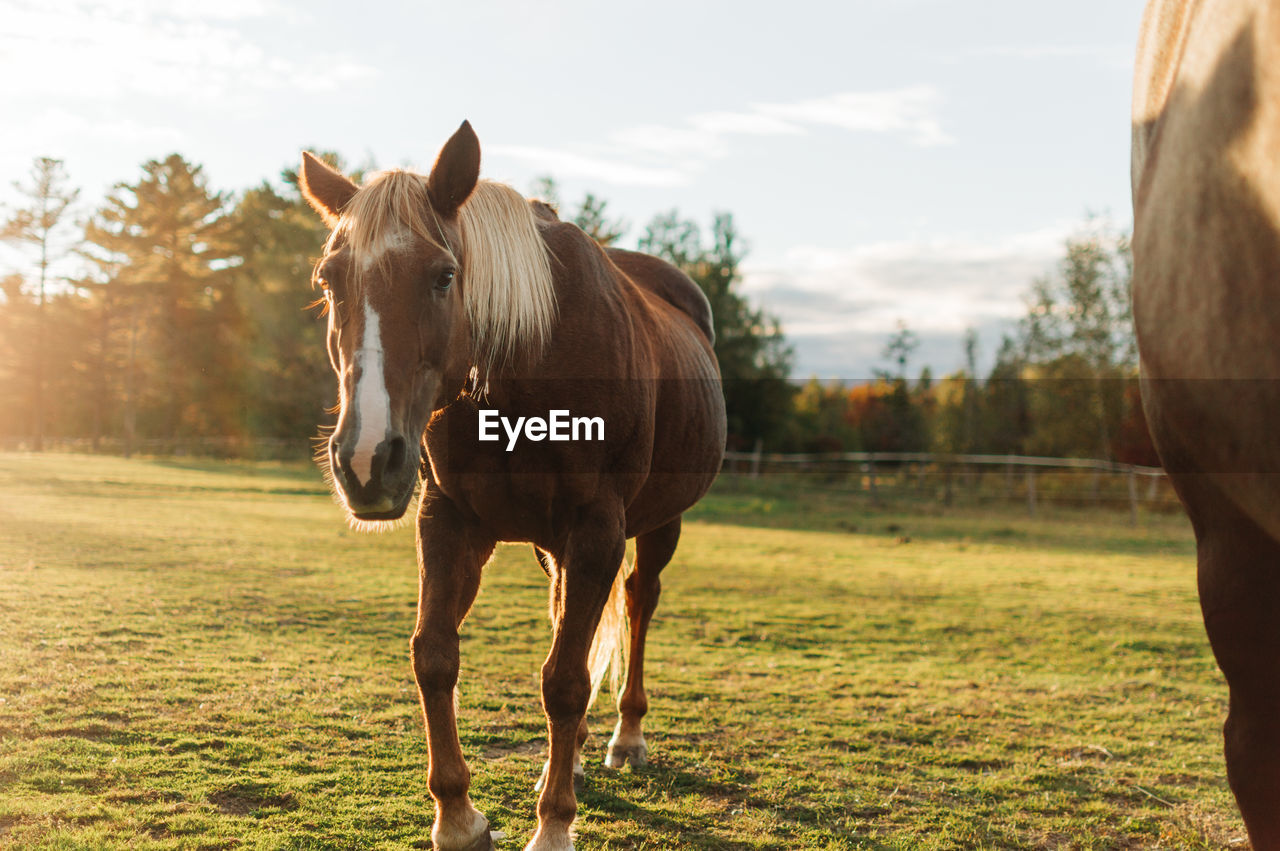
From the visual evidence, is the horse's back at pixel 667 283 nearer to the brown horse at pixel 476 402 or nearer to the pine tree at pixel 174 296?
the brown horse at pixel 476 402

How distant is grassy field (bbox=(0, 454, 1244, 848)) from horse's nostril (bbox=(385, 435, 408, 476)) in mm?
1424

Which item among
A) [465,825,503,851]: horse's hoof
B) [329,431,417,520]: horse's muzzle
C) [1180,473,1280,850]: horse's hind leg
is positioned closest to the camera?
[1180,473,1280,850]: horse's hind leg

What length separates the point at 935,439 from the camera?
42.4 meters

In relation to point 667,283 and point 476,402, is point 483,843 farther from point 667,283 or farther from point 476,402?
point 667,283

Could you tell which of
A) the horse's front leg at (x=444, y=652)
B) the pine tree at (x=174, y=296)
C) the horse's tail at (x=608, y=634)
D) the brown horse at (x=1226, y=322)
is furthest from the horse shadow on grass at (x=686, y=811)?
the pine tree at (x=174, y=296)

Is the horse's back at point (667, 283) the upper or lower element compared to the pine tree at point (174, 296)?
lower

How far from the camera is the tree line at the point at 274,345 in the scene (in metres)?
34.0

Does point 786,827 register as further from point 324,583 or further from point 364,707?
point 324,583

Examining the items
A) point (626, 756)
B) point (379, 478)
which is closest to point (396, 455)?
point (379, 478)

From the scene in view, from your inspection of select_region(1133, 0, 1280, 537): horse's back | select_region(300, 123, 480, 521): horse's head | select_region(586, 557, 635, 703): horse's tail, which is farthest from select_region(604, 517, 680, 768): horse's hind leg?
select_region(1133, 0, 1280, 537): horse's back

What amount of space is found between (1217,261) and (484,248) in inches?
75.5

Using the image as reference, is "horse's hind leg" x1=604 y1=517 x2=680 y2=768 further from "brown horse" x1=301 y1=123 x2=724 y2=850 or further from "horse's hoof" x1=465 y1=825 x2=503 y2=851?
"horse's hoof" x1=465 y1=825 x2=503 y2=851

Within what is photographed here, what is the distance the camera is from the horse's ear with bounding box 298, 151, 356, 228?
2.58 m

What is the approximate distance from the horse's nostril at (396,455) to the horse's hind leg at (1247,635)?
1.61m
